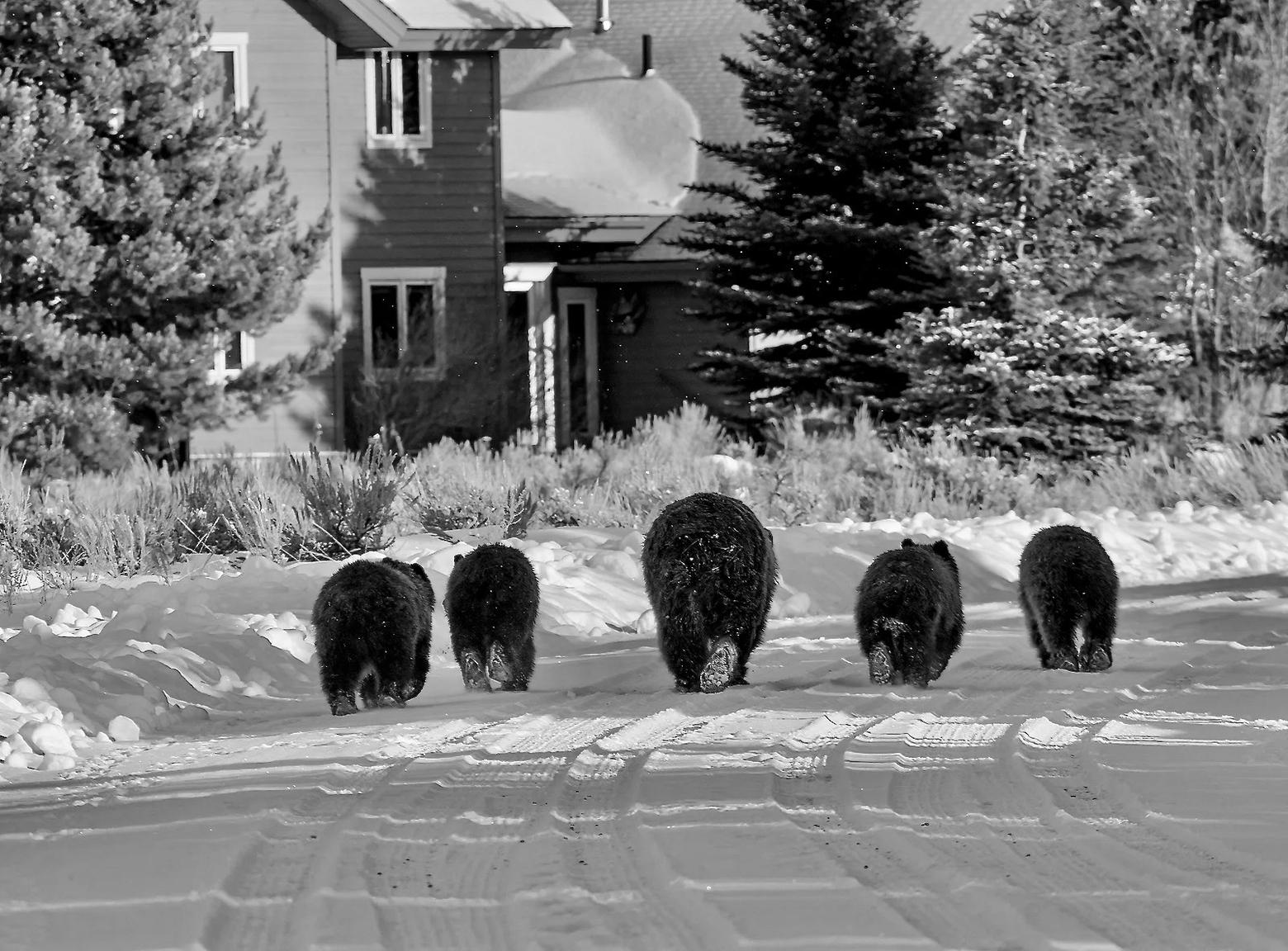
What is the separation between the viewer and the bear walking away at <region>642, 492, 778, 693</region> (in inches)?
367

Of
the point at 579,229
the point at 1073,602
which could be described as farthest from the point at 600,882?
the point at 579,229

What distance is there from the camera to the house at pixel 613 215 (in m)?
30.9

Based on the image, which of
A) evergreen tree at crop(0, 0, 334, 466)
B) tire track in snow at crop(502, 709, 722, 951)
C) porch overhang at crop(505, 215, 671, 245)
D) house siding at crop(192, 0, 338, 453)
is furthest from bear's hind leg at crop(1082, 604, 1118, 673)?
porch overhang at crop(505, 215, 671, 245)

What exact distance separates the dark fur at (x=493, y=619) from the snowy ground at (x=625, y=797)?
32cm

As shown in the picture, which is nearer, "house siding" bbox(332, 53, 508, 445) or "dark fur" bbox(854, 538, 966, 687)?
"dark fur" bbox(854, 538, 966, 687)

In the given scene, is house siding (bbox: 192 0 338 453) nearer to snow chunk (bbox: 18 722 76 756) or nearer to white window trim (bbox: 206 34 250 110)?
white window trim (bbox: 206 34 250 110)

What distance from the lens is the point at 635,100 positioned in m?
37.7

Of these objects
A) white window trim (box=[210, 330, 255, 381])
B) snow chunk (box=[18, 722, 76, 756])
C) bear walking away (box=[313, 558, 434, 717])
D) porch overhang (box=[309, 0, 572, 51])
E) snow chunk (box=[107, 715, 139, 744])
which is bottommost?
snow chunk (box=[107, 715, 139, 744])

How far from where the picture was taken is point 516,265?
30328 mm

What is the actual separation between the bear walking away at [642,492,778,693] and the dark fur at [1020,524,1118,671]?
175 centimetres

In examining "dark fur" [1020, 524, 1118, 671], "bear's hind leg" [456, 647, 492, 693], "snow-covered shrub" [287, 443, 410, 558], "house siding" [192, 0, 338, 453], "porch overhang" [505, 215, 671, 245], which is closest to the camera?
"bear's hind leg" [456, 647, 492, 693]

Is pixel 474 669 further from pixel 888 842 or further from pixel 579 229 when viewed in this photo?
pixel 579 229

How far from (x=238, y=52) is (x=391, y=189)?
316 centimetres

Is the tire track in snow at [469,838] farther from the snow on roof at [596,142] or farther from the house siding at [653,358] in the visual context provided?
the house siding at [653,358]
